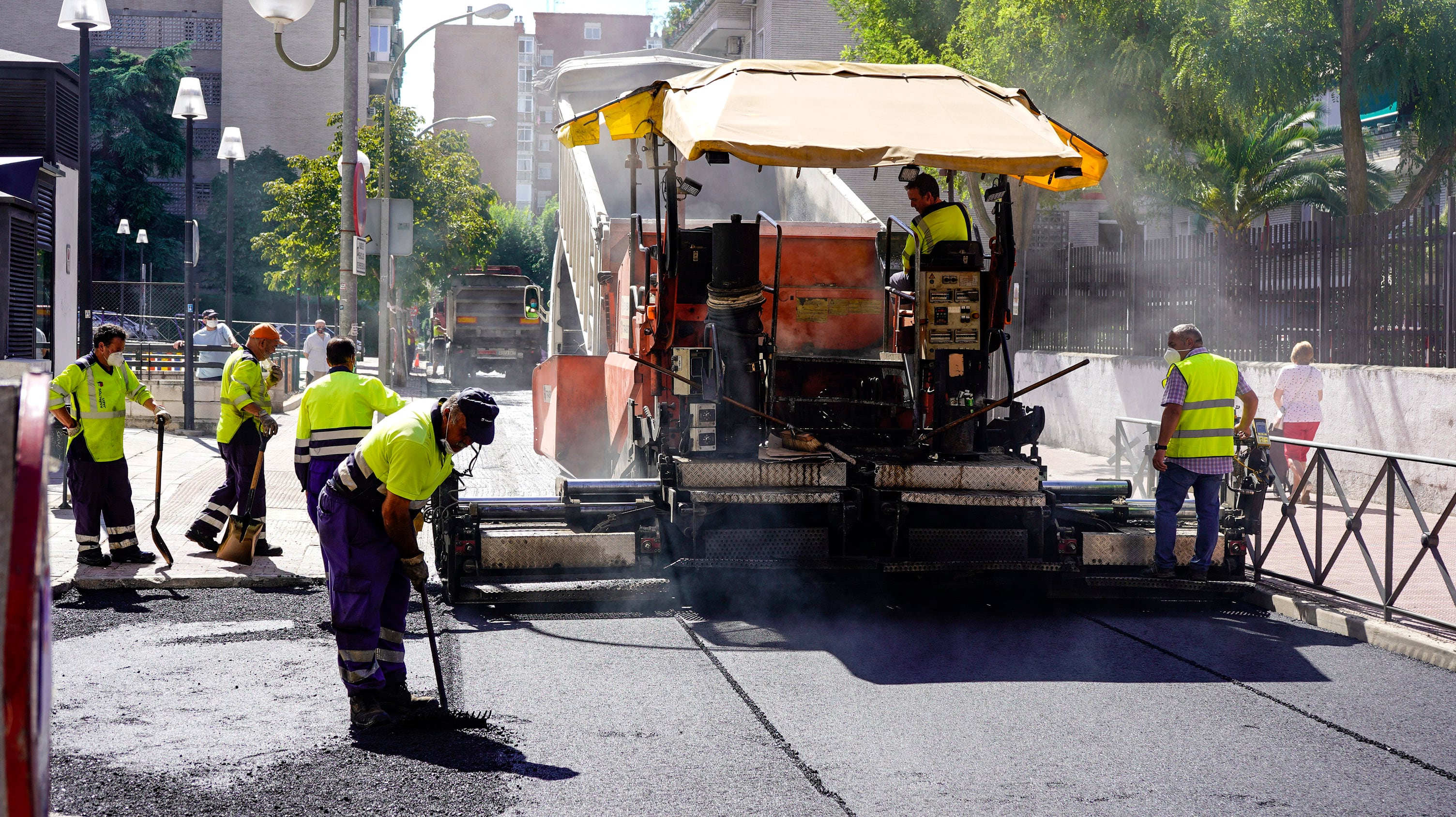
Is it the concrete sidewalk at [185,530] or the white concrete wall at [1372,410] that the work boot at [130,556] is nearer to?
the concrete sidewalk at [185,530]

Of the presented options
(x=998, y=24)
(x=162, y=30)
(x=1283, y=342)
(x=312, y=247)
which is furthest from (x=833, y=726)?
(x=162, y=30)

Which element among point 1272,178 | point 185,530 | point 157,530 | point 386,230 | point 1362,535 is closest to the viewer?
point 1362,535

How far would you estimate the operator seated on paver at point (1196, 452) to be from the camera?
7570mm

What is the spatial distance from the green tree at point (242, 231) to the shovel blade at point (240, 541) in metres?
39.1

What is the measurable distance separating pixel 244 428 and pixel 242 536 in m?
0.73

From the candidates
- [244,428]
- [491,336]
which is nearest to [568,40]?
[491,336]

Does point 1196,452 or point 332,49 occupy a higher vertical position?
point 332,49

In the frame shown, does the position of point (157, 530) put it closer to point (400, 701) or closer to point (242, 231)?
point (400, 701)

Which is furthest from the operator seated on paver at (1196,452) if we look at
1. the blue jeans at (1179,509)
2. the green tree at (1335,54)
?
the green tree at (1335,54)

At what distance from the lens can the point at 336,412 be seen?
23.9ft

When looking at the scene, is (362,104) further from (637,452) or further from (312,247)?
(637,452)

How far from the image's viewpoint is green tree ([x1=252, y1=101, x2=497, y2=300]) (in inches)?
1082

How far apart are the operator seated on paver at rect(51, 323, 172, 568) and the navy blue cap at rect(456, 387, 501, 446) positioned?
429cm

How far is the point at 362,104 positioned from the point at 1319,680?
48571 millimetres
